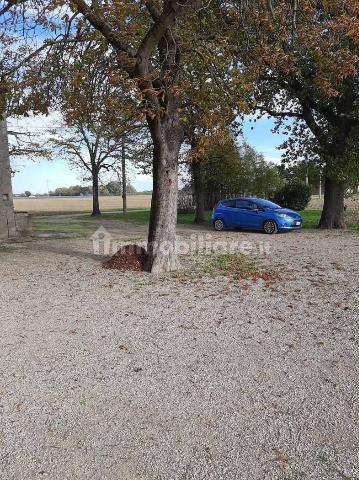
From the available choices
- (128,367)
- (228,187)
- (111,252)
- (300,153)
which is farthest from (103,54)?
(228,187)

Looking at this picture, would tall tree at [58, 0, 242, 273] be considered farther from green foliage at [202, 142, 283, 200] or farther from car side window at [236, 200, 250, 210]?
green foliage at [202, 142, 283, 200]

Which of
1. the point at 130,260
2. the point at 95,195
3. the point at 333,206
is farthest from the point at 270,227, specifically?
the point at 95,195

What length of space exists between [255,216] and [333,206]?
131 inches

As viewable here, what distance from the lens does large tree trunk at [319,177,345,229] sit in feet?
57.6

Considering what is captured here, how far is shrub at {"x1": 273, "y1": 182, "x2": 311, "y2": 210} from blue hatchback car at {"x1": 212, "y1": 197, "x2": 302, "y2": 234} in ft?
38.9

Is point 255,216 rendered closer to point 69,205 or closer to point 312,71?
point 312,71

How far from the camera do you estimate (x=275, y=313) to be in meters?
6.22

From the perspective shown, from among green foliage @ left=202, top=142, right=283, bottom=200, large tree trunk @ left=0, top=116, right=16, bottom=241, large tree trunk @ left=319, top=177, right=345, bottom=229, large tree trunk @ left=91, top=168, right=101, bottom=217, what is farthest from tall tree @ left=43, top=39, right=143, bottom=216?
large tree trunk @ left=91, top=168, right=101, bottom=217

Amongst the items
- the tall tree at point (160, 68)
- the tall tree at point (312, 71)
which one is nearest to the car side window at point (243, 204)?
the tall tree at point (312, 71)

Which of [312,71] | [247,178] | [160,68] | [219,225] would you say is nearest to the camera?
[160,68]

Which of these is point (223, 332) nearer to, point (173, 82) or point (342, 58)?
point (173, 82)

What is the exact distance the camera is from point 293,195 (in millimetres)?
29297

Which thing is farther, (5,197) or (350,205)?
(350,205)

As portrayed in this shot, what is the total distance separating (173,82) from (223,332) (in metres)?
5.46
